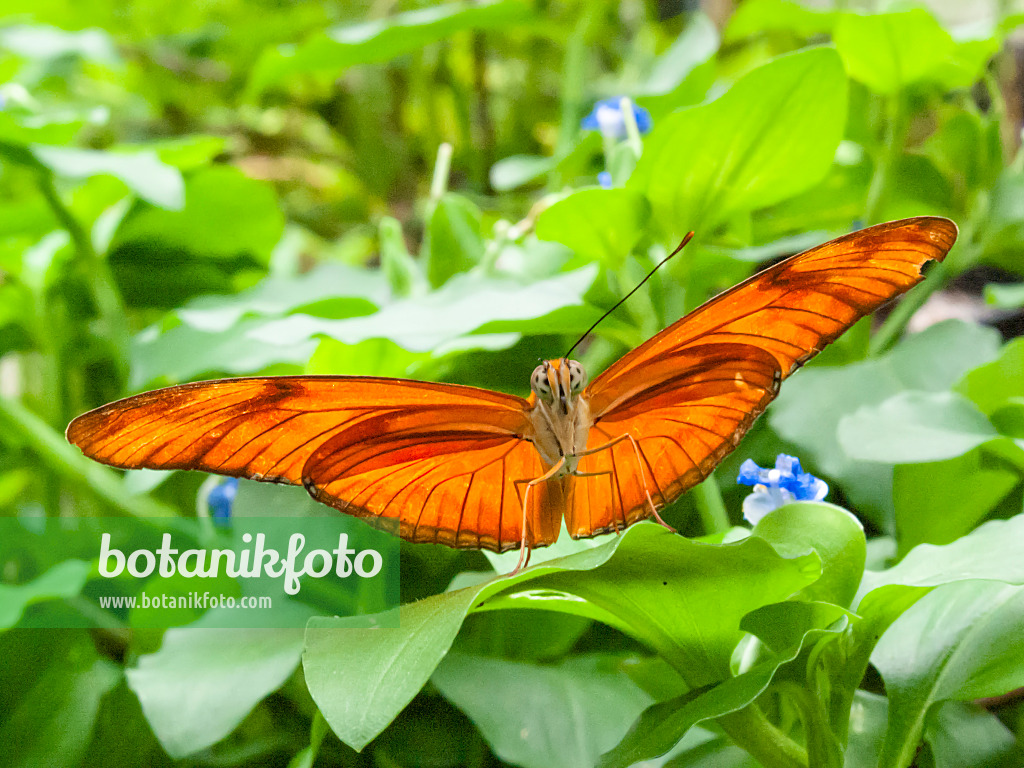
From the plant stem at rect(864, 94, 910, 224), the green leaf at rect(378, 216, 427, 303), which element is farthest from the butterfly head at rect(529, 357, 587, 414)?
the plant stem at rect(864, 94, 910, 224)

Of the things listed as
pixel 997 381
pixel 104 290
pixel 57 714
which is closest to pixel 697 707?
pixel 997 381

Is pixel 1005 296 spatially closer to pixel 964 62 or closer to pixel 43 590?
pixel 964 62

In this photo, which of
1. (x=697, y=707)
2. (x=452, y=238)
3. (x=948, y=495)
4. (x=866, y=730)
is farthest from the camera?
(x=452, y=238)

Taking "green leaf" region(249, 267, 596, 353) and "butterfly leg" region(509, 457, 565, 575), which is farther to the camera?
"green leaf" region(249, 267, 596, 353)

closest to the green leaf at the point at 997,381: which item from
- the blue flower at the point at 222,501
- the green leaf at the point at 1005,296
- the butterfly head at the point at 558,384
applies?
the green leaf at the point at 1005,296

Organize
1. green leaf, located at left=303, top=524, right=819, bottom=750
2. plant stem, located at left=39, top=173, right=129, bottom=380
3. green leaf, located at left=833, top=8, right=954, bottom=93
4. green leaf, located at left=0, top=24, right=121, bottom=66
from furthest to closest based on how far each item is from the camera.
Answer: green leaf, located at left=0, top=24, right=121, bottom=66
plant stem, located at left=39, top=173, right=129, bottom=380
green leaf, located at left=833, top=8, right=954, bottom=93
green leaf, located at left=303, top=524, right=819, bottom=750

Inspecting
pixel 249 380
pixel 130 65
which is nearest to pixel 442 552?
pixel 249 380

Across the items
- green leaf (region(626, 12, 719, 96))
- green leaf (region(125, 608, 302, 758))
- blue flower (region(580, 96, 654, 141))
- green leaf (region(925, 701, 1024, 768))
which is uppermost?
green leaf (region(626, 12, 719, 96))

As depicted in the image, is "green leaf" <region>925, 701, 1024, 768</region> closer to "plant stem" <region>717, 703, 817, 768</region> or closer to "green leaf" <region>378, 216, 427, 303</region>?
"plant stem" <region>717, 703, 817, 768</region>
